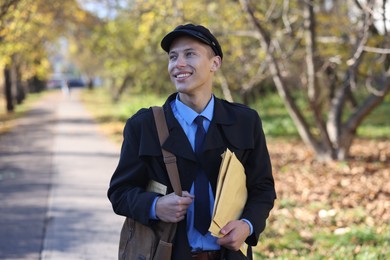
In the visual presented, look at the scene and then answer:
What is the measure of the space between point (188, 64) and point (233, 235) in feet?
2.48

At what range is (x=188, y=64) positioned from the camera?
8.38ft

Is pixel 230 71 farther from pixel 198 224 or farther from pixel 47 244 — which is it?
pixel 198 224

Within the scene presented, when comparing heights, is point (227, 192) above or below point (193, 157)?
below

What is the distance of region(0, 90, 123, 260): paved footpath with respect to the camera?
5.94 meters

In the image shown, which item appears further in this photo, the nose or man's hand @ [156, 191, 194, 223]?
the nose

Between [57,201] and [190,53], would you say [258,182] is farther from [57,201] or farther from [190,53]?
[57,201]

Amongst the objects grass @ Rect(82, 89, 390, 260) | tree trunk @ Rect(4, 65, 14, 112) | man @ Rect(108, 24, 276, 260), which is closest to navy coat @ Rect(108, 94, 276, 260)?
man @ Rect(108, 24, 276, 260)

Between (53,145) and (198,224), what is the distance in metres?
13.1

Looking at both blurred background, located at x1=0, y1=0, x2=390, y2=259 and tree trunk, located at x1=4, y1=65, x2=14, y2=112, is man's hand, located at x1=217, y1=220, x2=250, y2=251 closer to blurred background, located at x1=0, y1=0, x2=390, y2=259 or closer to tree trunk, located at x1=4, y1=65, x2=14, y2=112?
blurred background, located at x1=0, y1=0, x2=390, y2=259

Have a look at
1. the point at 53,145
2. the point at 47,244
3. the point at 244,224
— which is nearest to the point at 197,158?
the point at 244,224

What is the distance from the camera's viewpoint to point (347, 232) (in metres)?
6.12

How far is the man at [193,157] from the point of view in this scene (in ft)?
8.04

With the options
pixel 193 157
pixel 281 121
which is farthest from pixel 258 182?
pixel 281 121

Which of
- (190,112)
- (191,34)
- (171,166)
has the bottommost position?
(171,166)
